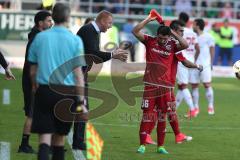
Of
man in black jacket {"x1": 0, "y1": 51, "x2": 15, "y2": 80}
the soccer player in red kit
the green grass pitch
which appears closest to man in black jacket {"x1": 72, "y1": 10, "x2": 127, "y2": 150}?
the green grass pitch

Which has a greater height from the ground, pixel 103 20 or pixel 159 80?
pixel 103 20

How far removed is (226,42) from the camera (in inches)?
1350

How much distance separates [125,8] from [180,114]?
64.5 feet

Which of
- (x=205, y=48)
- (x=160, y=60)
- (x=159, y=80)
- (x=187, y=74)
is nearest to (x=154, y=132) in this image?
(x=159, y=80)

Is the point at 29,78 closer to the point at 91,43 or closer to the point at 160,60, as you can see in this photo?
the point at 91,43

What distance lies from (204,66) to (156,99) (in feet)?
23.9

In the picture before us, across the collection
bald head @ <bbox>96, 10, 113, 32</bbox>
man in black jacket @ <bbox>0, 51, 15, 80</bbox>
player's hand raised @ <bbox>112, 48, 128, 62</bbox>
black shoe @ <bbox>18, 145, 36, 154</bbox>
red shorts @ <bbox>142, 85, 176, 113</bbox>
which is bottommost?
black shoe @ <bbox>18, 145, 36, 154</bbox>

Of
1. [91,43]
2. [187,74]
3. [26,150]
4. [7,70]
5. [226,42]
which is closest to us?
[26,150]

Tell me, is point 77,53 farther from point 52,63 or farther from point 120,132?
point 120,132

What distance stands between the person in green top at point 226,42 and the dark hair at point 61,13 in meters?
24.6

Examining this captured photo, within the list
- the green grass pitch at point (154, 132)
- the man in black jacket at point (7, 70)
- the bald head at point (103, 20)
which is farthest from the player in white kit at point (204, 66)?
the man in black jacket at point (7, 70)

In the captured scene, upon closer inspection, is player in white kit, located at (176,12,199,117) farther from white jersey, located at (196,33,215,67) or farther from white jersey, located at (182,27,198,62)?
white jersey, located at (196,33,215,67)

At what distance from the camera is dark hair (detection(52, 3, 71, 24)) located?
32.2 ft

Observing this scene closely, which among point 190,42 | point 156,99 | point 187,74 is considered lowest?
point 156,99
